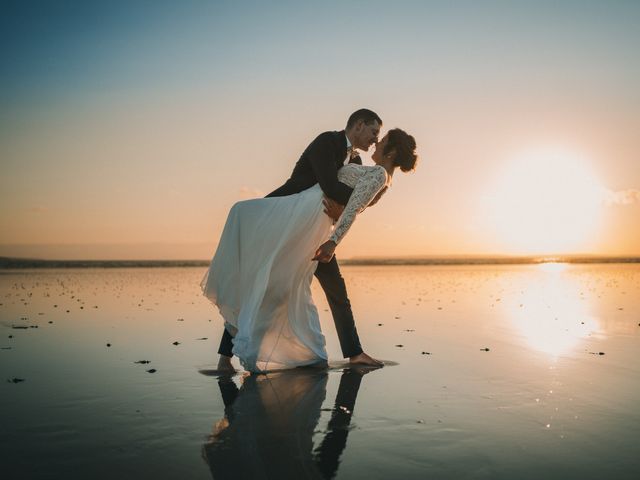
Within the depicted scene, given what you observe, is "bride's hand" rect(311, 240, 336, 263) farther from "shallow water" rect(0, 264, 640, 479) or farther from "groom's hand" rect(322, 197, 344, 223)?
"shallow water" rect(0, 264, 640, 479)

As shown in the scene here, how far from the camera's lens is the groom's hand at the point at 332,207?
5.86 m

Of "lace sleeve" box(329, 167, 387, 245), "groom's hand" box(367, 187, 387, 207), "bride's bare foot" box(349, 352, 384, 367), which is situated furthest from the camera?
"bride's bare foot" box(349, 352, 384, 367)

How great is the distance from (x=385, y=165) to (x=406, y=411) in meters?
2.94

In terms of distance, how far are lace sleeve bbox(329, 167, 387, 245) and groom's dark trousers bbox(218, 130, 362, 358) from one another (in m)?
0.09

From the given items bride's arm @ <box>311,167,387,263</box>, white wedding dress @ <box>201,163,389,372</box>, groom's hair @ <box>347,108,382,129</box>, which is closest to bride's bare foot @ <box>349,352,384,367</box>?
white wedding dress @ <box>201,163,389,372</box>

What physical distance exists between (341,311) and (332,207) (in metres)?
1.22

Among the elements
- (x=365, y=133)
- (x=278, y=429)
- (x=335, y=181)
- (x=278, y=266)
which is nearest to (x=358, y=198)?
(x=335, y=181)

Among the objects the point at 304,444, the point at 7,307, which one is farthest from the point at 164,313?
the point at 304,444

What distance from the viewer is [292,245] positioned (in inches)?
231

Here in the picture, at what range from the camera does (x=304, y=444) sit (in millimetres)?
3344

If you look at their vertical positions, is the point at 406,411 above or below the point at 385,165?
below

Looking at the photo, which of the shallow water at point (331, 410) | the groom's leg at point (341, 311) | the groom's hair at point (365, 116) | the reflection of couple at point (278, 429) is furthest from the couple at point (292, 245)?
the reflection of couple at point (278, 429)

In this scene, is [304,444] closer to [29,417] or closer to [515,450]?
[515,450]

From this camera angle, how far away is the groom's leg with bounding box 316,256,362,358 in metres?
6.32
